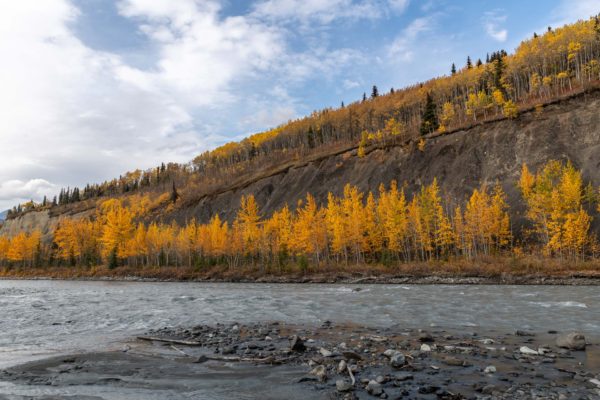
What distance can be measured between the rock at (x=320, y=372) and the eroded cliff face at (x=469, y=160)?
212ft

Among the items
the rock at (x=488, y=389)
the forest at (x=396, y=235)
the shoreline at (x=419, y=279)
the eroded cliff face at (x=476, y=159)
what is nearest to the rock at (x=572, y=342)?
the rock at (x=488, y=389)

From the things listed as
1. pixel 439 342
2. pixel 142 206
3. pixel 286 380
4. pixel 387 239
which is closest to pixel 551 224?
pixel 387 239

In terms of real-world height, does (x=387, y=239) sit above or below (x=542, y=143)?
below

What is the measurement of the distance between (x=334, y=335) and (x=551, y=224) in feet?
162

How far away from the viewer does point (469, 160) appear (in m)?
80.6

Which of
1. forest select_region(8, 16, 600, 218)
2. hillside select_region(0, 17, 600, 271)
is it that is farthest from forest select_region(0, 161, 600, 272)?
forest select_region(8, 16, 600, 218)

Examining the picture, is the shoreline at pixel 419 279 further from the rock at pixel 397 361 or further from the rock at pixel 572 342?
the rock at pixel 397 361

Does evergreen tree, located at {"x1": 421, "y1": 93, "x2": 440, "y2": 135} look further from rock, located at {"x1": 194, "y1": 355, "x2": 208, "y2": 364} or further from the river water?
A: rock, located at {"x1": 194, "y1": 355, "x2": 208, "y2": 364}

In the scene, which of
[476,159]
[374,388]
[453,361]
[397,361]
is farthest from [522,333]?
[476,159]

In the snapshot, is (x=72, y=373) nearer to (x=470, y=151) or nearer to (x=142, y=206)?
(x=470, y=151)

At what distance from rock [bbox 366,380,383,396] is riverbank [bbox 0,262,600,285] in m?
41.7

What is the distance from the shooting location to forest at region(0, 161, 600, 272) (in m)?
54.8

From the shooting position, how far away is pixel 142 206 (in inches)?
6791

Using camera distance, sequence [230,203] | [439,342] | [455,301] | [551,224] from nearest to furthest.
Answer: [439,342] < [455,301] < [551,224] < [230,203]
